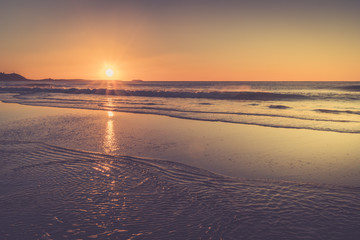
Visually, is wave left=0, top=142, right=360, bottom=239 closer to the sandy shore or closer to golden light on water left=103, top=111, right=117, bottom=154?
the sandy shore

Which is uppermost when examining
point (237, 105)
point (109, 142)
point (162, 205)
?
point (237, 105)

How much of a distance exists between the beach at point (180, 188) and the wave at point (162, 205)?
0.02 meters

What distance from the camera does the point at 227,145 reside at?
896 centimetres

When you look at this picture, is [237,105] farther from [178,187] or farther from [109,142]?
[178,187]

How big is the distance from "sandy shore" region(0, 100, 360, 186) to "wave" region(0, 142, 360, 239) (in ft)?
2.62

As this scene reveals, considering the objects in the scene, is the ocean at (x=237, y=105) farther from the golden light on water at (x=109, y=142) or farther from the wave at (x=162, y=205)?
the wave at (x=162, y=205)

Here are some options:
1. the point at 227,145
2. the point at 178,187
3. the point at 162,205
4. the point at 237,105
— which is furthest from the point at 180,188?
the point at 237,105

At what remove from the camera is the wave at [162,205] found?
144 inches

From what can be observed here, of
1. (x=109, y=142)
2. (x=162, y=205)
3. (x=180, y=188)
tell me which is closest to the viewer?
(x=162, y=205)

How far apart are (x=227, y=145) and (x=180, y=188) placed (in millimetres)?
4135

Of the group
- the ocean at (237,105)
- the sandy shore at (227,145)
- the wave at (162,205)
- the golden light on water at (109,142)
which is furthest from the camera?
the ocean at (237,105)

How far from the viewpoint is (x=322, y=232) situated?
367 centimetres

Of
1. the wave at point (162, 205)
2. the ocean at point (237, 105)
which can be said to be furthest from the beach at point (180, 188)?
the ocean at point (237, 105)

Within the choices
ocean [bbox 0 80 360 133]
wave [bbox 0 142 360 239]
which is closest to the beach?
wave [bbox 0 142 360 239]
